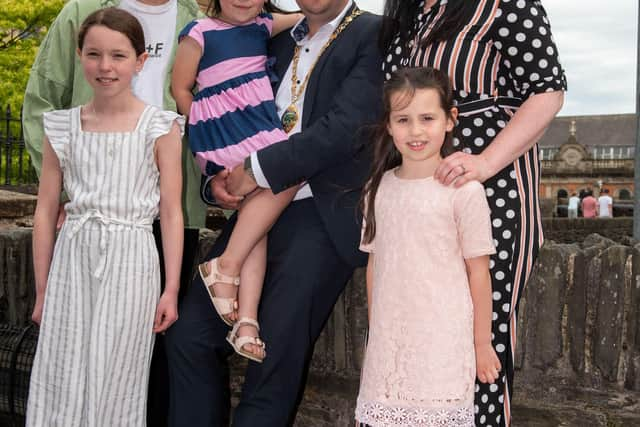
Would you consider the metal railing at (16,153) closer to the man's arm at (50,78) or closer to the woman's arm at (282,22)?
the man's arm at (50,78)

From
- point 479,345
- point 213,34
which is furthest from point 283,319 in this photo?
point 213,34

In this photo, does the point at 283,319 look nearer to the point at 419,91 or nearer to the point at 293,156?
the point at 293,156

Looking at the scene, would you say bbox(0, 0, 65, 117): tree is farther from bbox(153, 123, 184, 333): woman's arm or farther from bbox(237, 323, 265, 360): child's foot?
bbox(237, 323, 265, 360): child's foot

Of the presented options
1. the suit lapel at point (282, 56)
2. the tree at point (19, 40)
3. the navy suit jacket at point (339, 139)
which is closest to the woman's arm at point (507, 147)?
the navy suit jacket at point (339, 139)

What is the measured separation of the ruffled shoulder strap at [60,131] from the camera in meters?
2.89

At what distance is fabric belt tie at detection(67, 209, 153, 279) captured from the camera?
2.77m

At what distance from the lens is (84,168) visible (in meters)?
2.85

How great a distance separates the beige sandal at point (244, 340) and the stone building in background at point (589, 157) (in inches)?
2141

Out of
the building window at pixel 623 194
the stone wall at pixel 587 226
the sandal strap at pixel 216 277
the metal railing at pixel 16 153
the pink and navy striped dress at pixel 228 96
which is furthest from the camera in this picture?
the building window at pixel 623 194

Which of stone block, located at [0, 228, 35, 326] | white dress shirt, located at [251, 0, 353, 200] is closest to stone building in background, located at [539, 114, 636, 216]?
stone block, located at [0, 228, 35, 326]

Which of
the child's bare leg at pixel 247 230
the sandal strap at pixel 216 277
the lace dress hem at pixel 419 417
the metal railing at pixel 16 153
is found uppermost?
the metal railing at pixel 16 153

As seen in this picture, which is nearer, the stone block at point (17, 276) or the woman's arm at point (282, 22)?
the woman's arm at point (282, 22)

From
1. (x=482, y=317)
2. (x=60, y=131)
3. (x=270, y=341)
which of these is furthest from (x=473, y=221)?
(x=60, y=131)

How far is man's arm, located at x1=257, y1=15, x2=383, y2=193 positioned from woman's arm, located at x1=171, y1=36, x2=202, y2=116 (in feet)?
2.08
